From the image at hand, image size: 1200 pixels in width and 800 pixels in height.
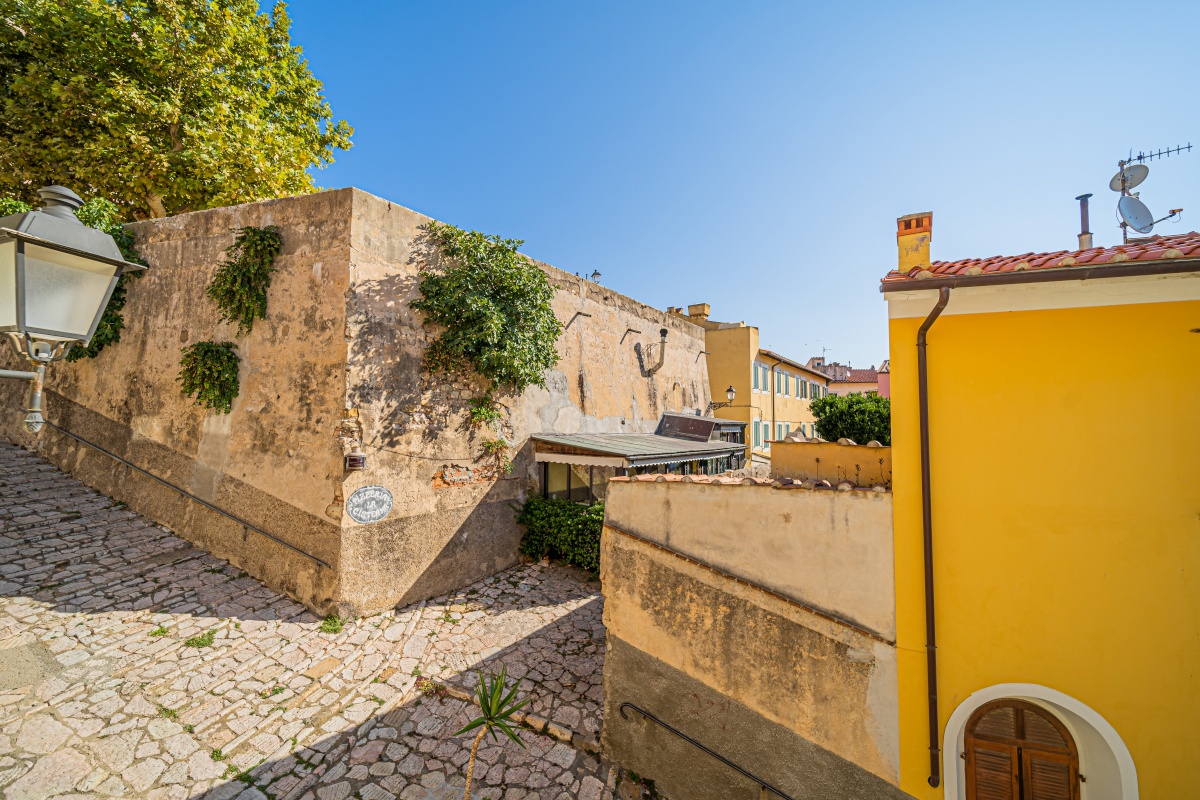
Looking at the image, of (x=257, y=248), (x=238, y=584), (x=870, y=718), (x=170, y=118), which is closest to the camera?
(x=870, y=718)

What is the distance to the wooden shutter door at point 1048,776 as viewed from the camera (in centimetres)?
377

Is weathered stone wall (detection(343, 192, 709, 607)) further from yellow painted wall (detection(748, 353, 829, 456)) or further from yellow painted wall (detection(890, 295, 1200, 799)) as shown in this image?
yellow painted wall (detection(748, 353, 829, 456))

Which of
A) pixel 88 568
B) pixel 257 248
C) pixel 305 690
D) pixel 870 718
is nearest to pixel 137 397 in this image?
pixel 88 568

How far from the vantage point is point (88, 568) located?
6816mm

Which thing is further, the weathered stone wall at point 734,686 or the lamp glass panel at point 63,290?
the weathered stone wall at point 734,686

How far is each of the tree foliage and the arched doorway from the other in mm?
8328

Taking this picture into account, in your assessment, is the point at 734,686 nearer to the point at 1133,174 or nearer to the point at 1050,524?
the point at 1050,524

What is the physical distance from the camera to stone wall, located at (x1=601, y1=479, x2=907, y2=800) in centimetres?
400

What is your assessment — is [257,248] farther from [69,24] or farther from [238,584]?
[69,24]

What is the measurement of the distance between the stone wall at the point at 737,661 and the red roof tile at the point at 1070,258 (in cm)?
214

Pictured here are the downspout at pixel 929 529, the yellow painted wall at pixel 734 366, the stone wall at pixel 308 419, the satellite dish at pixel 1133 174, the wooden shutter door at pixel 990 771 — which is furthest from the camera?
the yellow painted wall at pixel 734 366

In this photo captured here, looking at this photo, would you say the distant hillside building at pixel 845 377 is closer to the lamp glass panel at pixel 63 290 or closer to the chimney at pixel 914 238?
the chimney at pixel 914 238

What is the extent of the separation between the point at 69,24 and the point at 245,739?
14638 mm

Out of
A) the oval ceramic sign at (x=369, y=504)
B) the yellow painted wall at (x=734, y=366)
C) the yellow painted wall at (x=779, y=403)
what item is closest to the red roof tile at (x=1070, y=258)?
the oval ceramic sign at (x=369, y=504)
